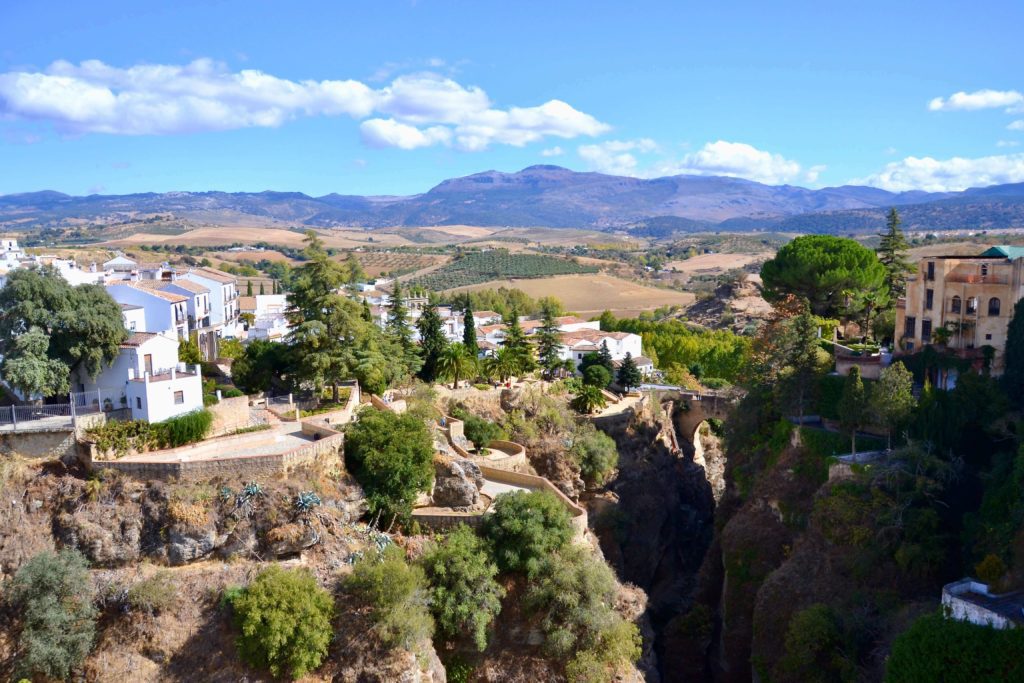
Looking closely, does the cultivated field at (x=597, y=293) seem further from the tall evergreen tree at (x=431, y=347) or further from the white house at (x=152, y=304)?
the white house at (x=152, y=304)

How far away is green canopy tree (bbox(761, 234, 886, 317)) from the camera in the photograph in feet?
148

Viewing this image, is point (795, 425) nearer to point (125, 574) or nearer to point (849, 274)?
point (849, 274)

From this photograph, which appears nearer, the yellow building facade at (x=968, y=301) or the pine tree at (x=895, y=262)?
the yellow building facade at (x=968, y=301)

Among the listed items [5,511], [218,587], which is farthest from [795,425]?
[5,511]

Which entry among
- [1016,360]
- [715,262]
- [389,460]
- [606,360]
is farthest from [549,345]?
[715,262]

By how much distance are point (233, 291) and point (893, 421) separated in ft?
119

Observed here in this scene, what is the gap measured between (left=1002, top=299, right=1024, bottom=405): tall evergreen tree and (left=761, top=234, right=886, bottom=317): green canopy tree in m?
15.1

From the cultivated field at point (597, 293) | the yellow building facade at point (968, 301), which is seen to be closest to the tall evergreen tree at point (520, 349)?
the yellow building facade at point (968, 301)

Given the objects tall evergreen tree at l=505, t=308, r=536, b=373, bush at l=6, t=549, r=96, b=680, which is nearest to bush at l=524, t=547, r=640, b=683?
bush at l=6, t=549, r=96, b=680

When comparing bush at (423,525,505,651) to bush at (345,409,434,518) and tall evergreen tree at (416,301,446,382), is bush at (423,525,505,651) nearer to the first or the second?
bush at (345,409,434,518)

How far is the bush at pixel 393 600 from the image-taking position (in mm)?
23891

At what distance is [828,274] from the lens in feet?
148

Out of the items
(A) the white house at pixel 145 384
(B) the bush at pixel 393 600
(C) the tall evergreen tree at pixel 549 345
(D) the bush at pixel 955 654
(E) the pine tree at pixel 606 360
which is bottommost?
(B) the bush at pixel 393 600

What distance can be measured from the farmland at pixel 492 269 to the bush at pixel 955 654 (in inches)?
3713
